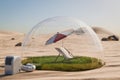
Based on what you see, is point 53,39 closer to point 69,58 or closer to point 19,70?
point 69,58

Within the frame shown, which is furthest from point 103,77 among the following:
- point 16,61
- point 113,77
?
point 16,61

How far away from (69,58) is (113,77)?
6.97 m

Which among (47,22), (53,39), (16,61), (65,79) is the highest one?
(47,22)

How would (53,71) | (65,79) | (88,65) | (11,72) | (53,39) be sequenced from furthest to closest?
(53,39)
(88,65)
(53,71)
(11,72)
(65,79)

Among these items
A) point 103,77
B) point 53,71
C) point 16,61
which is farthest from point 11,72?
point 103,77

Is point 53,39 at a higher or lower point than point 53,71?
higher

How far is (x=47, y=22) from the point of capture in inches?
858

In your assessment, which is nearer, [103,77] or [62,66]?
[103,77]

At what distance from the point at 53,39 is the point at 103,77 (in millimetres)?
7090

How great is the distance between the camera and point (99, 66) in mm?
19859

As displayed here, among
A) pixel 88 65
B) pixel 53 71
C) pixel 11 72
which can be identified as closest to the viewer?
pixel 11 72

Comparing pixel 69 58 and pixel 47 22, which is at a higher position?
pixel 47 22

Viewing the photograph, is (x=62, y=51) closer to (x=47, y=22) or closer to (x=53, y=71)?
(x=47, y=22)

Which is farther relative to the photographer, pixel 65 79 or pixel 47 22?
pixel 47 22
